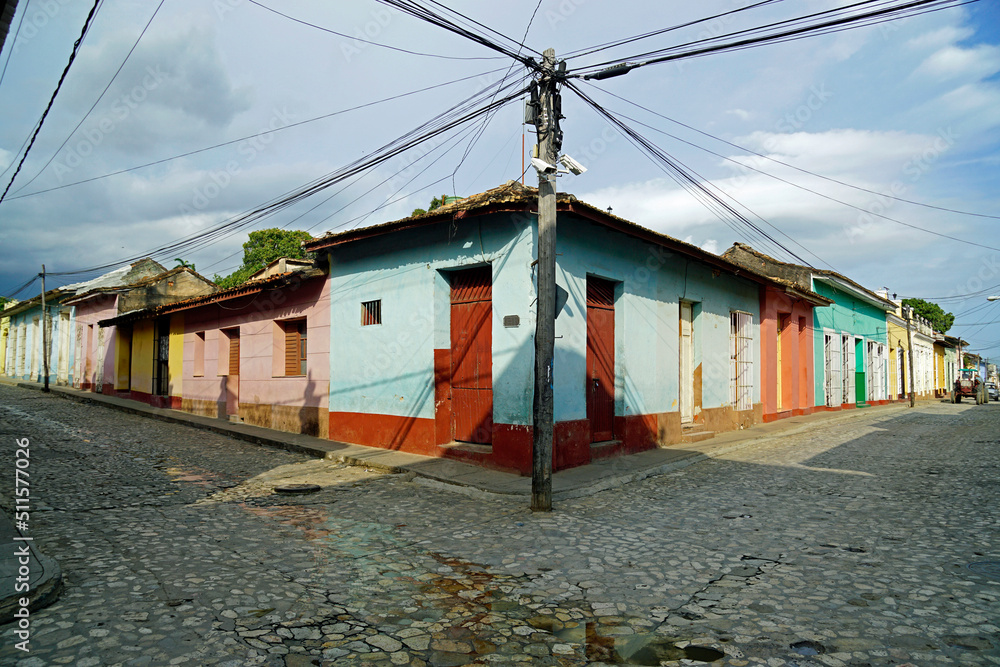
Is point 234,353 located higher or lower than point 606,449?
higher

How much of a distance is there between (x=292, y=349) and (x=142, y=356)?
395 inches

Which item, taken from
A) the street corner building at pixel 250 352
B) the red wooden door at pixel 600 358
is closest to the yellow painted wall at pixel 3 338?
the street corner building at pixel 250 352

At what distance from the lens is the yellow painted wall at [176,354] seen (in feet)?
56.8

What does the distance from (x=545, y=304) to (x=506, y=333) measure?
1.91m

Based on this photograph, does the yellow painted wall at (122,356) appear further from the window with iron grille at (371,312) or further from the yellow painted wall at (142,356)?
the window with iron grille at (371,312)

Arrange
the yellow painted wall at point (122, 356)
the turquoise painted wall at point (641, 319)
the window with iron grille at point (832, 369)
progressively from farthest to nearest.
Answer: the yellow painted wall at point (122, 356) → the window with iron grille at point (832, 369) → the turquoise painted wall at point (641, 319)

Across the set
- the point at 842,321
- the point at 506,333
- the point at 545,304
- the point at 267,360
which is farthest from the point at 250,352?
the point at 842,321

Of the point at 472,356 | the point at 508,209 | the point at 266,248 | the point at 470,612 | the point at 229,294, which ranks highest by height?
the point at 266,248

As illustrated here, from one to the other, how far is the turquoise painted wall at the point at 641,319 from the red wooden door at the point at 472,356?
117 centimetres

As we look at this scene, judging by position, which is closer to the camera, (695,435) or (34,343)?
(695,435)

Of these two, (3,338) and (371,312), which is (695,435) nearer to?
(371,312)

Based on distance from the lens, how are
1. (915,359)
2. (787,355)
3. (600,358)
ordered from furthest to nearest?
1. (915,359)
2. (787,355)
3. (600,358)

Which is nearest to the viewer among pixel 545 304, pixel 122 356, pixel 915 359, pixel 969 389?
pixel 545 304

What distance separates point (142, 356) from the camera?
64.8ft
